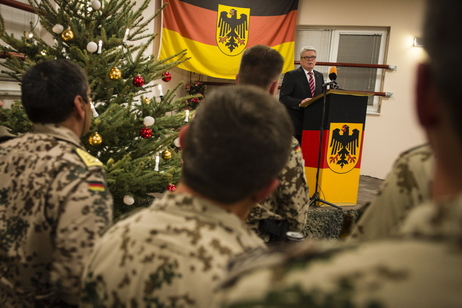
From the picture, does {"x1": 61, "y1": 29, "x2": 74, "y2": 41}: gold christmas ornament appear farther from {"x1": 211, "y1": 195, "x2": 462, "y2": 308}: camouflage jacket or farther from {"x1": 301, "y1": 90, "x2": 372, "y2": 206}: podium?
{"x1": 211, "y1": 195, "x2": 462, "y2": 308}: camouflage jacket

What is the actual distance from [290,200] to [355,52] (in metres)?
5.08

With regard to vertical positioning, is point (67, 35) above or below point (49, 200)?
above

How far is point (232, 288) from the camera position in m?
0.33

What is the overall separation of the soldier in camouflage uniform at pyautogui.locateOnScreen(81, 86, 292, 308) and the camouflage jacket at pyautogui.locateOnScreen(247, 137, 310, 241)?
0.78 m

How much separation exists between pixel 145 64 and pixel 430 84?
248 cm

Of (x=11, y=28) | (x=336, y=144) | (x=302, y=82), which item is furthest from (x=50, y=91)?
(x=302, y=82)

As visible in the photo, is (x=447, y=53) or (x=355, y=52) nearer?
(x=447, y=53)

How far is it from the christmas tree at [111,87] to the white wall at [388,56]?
13.3ft

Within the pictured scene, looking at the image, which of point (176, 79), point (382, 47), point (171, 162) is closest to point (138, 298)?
point (171, 162)

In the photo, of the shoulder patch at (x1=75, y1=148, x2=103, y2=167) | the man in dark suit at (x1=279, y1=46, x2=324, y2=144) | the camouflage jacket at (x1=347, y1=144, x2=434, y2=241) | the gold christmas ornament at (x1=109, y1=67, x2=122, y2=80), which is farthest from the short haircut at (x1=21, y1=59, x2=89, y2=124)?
the man in dark suit at (x1=279, y1=46, x2=324, y2=144)

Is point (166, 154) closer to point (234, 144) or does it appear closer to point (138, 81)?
point (138, 81)

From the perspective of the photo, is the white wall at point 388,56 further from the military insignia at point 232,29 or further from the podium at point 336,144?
the podium at point 336,144

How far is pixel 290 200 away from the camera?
1.49 meters

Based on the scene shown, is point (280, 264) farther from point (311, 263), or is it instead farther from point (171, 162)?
point (171, 162)
